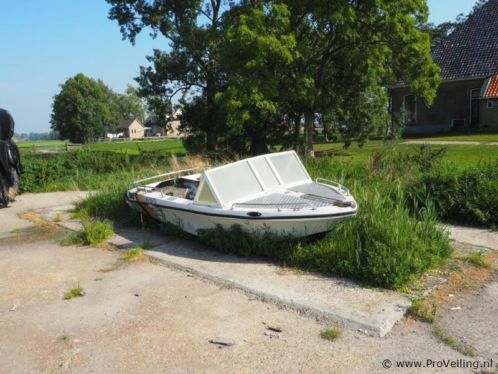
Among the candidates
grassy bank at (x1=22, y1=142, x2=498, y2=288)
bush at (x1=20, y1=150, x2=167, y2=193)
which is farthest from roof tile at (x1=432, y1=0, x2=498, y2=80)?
bush at (x1=20, y1=150, x2=167, y2=193)

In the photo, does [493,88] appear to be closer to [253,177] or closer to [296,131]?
[296,131]

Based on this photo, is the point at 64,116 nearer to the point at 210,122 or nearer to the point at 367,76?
the point at 210,122

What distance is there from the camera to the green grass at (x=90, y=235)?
24.2 feet

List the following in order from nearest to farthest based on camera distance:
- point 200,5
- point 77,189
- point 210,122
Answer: point 77,189 → point 210,122 → point 200,5

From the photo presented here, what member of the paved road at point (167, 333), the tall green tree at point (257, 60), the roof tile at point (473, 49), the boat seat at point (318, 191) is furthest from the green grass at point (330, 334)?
the roof tile at point (473, 49)

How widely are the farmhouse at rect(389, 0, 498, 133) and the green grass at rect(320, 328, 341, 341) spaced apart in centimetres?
2793

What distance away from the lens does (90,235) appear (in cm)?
737

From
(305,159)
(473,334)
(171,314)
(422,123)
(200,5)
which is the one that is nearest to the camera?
(473,334)

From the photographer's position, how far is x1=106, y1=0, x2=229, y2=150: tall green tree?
20.8m

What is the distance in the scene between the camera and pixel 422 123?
106ft

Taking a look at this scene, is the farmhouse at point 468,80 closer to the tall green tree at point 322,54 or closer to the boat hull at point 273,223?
the tall green tree at point 322,54

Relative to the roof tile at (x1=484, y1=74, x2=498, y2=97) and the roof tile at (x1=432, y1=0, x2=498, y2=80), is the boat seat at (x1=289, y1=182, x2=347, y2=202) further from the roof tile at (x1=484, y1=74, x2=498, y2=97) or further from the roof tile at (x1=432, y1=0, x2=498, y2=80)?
the roof tile at (x1=432, y1=0, x2=498, y2=80)

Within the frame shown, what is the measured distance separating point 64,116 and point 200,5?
74.7 m

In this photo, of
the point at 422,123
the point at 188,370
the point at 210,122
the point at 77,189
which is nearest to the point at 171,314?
the point at 188,370
